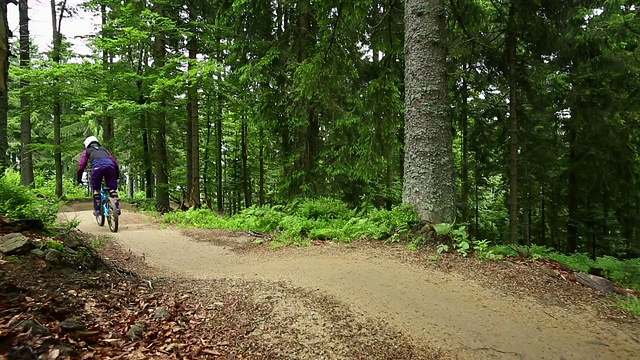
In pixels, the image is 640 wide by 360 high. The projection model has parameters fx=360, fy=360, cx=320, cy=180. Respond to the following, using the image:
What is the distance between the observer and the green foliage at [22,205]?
185 inches

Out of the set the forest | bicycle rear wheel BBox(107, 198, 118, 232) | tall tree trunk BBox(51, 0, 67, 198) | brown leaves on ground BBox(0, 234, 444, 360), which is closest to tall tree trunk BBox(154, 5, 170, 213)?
the forest

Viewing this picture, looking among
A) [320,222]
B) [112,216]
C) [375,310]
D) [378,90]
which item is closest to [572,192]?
[378,90]

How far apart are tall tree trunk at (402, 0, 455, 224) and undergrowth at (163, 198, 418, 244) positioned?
1.29ft

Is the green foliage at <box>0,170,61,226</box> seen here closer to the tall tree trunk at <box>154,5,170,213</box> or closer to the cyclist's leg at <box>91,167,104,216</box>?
the cyclist's leg at <box>91,167,104,216</box>

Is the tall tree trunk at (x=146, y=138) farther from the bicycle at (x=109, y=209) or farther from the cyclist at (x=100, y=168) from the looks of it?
the bicycle at (x=109, y=209)

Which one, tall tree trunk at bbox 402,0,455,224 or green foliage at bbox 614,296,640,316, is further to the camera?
tall tree trunk at bbox 402,0,455,224

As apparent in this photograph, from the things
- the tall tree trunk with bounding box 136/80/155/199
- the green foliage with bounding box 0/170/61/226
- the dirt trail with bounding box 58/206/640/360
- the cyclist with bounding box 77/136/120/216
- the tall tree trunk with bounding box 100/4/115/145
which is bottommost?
the dirt trail with bounding box 58/206/640/360

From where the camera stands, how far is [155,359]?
2467 mm

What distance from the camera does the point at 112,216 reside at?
26.2 ft

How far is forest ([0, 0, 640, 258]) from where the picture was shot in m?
8.12

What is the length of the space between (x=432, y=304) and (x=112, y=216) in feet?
23.6

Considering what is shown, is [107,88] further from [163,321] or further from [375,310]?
[375,310]

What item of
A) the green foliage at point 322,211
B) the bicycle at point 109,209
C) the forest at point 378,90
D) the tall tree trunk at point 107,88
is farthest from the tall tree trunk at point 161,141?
the green foliage at point 322,211

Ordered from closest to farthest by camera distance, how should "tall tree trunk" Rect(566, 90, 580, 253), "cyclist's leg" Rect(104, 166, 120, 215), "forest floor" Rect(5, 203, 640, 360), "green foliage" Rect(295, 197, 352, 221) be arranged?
"forest floor" Rect(5, 203, 640, 360) → "cyclist's leg" Rect(104, 166, 120, 215) → "green foliage" Rect(295, 197, 352, 221) → "tall tree trunk" Rect(566, 90, 580, 253)
